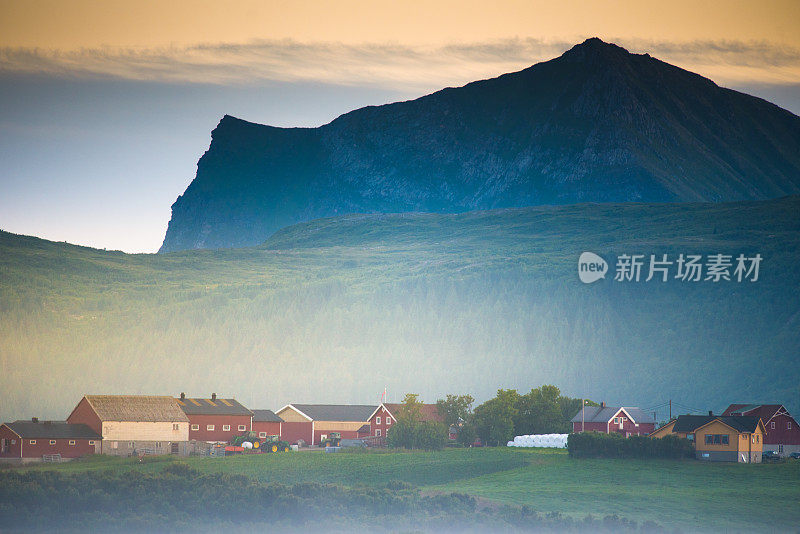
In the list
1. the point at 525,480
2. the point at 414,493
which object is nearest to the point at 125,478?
the point at 414,493

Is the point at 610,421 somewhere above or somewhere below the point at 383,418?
above

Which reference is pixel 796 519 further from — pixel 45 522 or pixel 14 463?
pixel 14 463

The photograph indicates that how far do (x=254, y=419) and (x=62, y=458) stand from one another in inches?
1037

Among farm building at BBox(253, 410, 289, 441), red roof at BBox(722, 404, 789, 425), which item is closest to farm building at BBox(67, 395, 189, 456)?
farm building at BBox(253, 410, 289, 441)

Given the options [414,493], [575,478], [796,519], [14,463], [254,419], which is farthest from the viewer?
[254,419]

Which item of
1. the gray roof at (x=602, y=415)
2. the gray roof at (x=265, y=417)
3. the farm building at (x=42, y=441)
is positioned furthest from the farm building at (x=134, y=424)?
the gray roof at (x=602, y=415)

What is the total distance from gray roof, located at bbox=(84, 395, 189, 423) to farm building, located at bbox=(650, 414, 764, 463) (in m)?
46.0

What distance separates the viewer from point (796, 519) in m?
76.6

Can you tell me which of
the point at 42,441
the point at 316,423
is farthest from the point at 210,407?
the point at 42,441

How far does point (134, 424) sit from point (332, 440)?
27.3 metres

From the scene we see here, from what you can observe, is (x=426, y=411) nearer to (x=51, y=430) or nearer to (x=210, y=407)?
(x=210, y=407)

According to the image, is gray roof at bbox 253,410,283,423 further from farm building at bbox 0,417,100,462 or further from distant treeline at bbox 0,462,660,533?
distant treeline at bbox 0,462,660,533

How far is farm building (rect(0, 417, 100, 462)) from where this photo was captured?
97.0 metres

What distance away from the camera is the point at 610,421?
12131 centimetres
